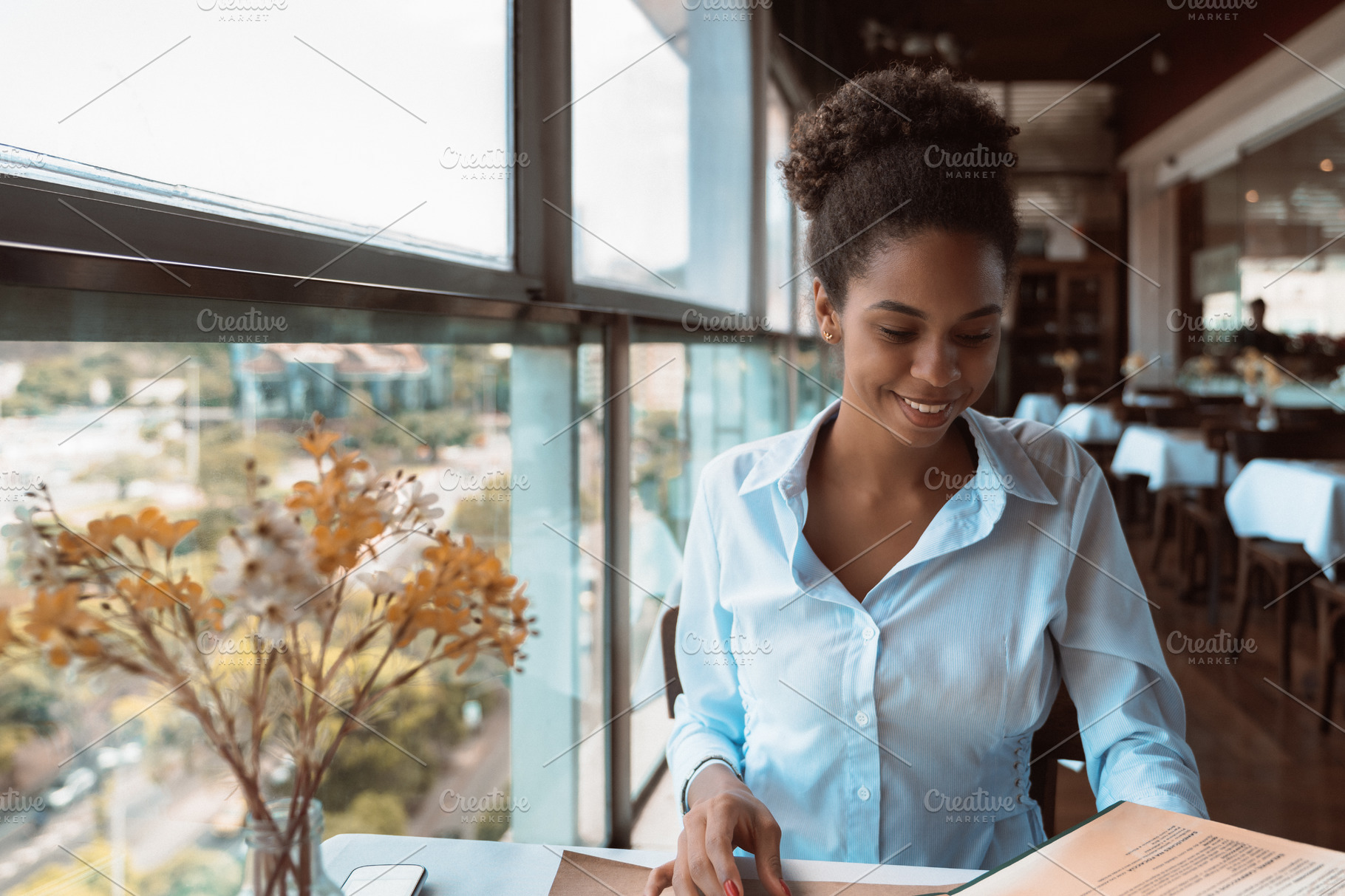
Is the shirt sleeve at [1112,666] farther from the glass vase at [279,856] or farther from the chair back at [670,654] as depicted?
the glass vase at [279,856]

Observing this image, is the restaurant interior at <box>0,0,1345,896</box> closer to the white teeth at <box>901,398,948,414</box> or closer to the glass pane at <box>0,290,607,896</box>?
the glass pane at <box>0,290,607,896</box>

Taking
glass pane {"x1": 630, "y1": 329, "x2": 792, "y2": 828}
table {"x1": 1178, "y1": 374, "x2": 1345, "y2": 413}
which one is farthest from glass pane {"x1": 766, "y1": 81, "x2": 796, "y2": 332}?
table {"x1": 1178, "y1": 374, "x2": 1345, "y2": 413}

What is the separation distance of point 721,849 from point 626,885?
83 millimetres

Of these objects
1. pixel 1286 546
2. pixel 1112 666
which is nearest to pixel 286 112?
pixel 1112 666

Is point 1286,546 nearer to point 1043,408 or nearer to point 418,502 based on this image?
point 418,502

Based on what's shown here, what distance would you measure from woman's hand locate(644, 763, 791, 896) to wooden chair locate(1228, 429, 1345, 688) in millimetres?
2914

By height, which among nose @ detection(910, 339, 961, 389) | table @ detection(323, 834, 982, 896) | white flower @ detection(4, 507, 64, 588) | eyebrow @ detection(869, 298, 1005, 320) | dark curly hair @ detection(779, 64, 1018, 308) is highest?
dark curly hair @ detection(779, 64, 1018, 308)

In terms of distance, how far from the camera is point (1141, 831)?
2.40ft

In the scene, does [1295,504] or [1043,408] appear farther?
[1043,408]

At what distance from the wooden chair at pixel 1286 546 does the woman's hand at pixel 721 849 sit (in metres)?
2.91

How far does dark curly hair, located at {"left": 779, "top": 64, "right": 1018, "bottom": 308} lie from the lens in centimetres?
108

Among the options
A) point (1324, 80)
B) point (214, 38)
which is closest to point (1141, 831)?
point (214, 38)

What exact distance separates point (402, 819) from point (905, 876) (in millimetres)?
783

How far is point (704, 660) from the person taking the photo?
117 centimetres
